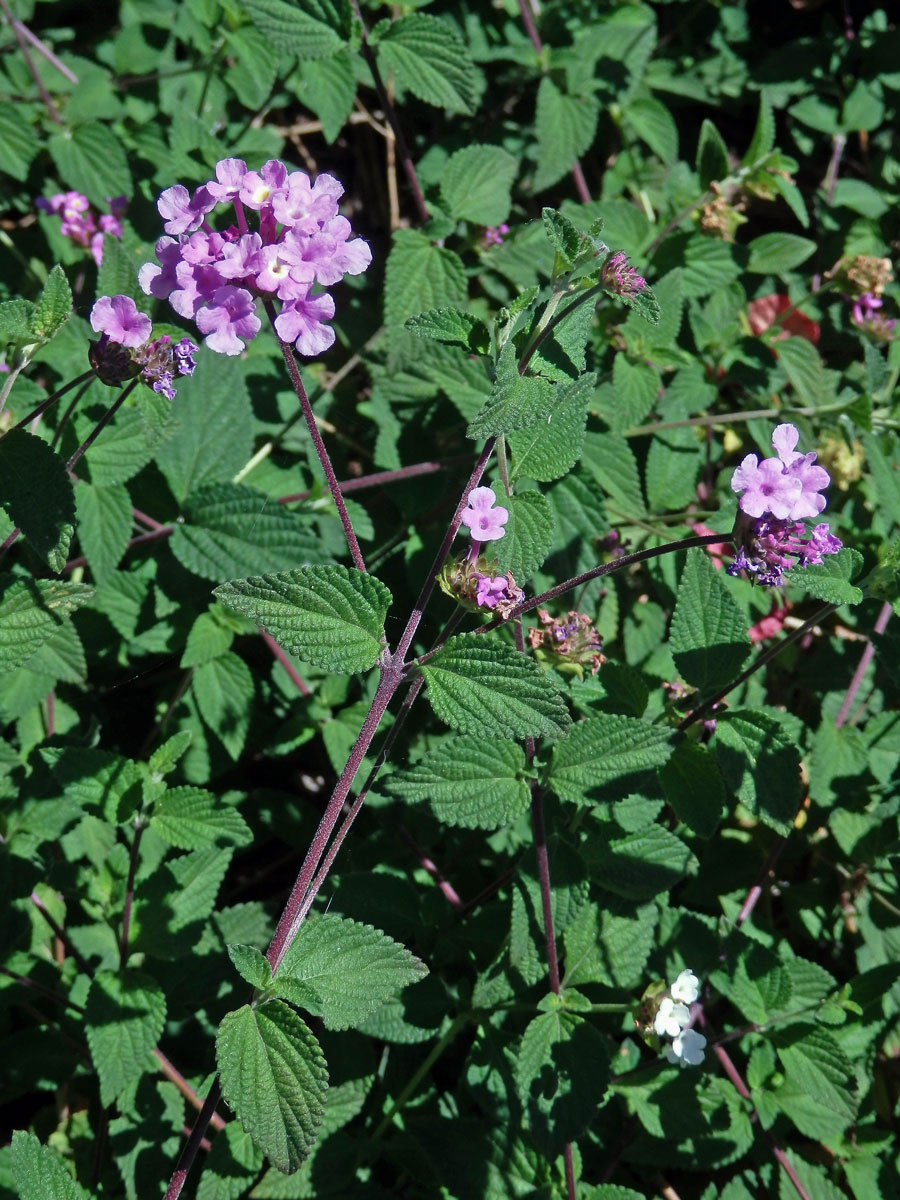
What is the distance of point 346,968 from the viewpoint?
197cm

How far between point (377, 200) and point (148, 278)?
2.44m

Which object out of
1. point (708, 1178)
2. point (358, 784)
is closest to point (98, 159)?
point (358, 784)

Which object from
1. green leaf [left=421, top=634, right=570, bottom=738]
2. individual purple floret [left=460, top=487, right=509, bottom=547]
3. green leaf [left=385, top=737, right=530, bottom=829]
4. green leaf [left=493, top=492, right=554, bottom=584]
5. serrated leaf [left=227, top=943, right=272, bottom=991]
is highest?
individual purple floret [left=460, top=487, right=509, bottom=547]

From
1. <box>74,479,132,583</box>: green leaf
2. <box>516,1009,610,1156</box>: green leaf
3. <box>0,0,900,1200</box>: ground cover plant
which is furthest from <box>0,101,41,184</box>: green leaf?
<box>516,1009,610,1156</box>: green leaf

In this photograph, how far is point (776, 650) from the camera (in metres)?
2.29

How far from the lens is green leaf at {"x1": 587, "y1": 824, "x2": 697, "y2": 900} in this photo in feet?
7.82

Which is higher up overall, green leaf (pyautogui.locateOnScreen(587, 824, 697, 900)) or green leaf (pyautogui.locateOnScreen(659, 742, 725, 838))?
green leaf (pyautogui.locateOnScreen(659, 742, 725, 838))

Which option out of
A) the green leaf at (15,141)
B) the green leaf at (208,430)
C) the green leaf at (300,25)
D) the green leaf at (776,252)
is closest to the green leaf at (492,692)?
the green leaf at (208,430)

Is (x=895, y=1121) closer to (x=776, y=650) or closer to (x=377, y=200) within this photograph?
(x=776, y=650)

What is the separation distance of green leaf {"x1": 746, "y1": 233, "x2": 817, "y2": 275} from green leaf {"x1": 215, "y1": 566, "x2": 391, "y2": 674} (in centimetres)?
229

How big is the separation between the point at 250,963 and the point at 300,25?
249 cm

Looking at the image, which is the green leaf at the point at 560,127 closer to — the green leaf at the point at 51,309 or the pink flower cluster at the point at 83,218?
the pink flower cluster at the point at 83,218

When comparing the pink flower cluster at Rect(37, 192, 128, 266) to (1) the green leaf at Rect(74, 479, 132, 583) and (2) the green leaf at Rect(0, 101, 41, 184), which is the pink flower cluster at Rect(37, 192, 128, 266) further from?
(1) the green leaf at Rect(74, 479, 132, 583)

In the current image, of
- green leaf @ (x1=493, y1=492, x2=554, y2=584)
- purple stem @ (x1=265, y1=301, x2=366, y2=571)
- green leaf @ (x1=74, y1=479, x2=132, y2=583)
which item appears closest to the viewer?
purple stem @ (x1=265, y1=301, x2=366, y2=571)
